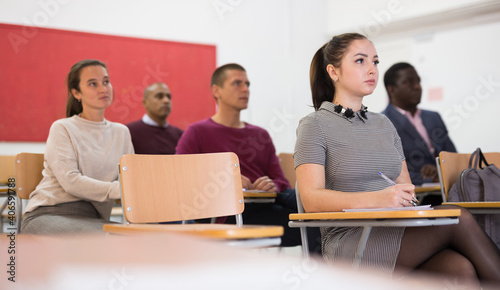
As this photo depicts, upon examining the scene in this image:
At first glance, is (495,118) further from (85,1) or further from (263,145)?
(85,1)

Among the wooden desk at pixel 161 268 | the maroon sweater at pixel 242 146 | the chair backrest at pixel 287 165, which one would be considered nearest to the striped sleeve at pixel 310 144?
Result: the wooden desk at pixel 161 268

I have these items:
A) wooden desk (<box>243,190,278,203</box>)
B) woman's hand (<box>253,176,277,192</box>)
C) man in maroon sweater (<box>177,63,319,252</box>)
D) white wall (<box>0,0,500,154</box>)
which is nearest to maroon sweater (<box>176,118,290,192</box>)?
man in maroon sweater (<box>177,63,319,252</box>)

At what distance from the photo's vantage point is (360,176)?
1.91 m

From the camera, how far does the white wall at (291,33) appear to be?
213 inches

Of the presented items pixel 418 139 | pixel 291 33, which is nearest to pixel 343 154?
pixel 418 139

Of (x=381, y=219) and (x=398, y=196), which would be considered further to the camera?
(x=398, y=196)

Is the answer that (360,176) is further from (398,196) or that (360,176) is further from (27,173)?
(27,173)

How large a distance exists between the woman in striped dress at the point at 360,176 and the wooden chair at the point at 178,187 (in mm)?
294

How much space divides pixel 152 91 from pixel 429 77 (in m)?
3.06

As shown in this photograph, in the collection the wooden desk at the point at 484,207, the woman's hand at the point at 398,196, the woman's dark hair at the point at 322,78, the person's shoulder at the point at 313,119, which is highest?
the woman's dark hair at the point at 322,78

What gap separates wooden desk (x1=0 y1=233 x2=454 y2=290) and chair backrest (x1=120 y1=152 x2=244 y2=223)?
1101 mm

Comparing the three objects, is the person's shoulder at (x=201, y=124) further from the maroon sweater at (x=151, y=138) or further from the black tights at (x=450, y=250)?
the black tights at (x=450, y=250)

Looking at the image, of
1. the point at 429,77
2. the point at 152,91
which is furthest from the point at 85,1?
the point at 429,77

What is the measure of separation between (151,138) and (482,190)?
2451 mm
